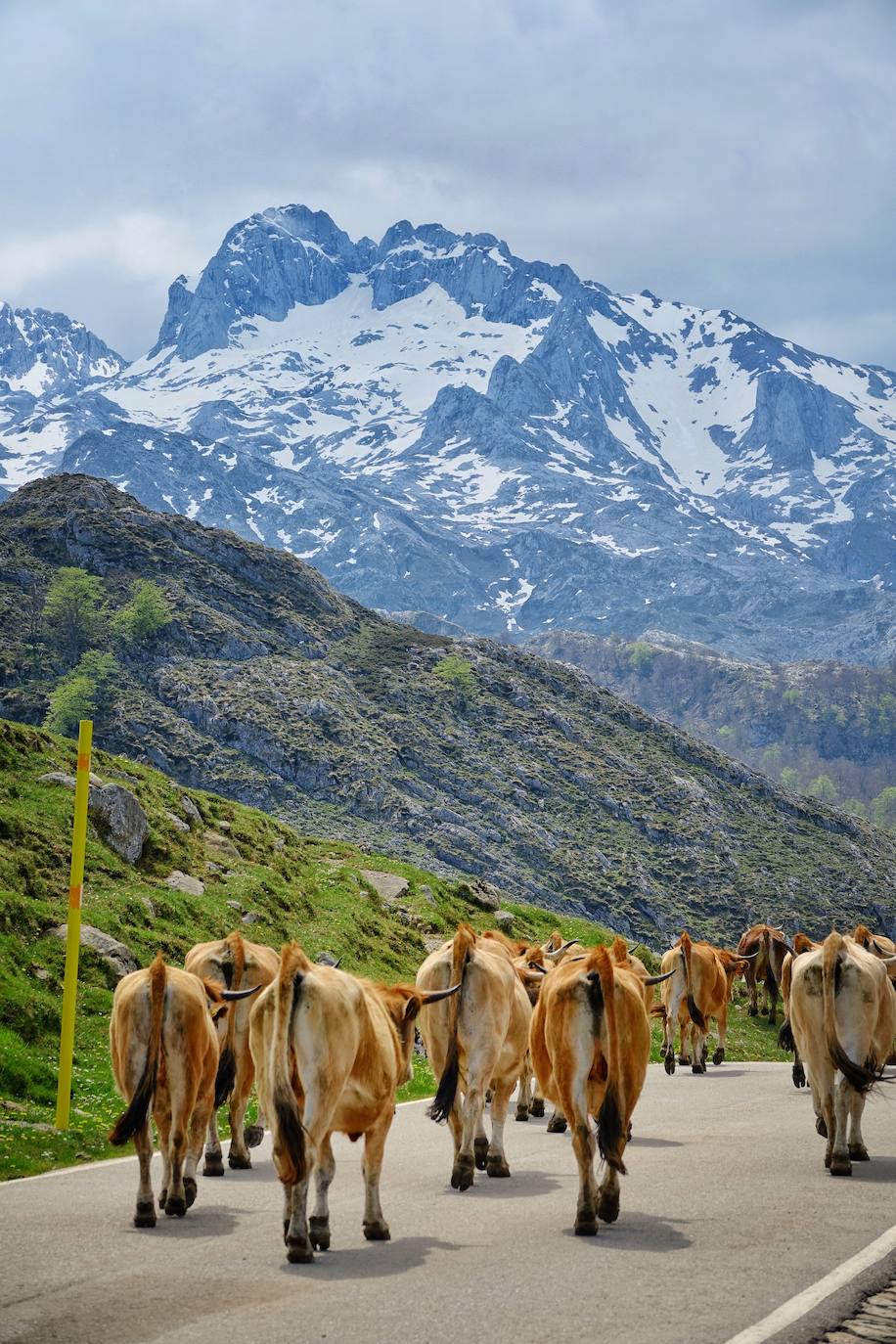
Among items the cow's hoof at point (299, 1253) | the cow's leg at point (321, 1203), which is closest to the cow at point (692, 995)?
the cow's leg at point (321, 1203)

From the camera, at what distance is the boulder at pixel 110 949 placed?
24344mm

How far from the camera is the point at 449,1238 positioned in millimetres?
11102

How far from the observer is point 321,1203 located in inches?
420

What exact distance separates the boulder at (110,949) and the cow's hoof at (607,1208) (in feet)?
46.6

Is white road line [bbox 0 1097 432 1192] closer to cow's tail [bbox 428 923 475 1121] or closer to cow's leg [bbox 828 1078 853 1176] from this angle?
cow's tail [bbox 428 923 475 1121]

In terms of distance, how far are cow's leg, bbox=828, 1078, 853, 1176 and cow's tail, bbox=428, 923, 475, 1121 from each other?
12.4ft

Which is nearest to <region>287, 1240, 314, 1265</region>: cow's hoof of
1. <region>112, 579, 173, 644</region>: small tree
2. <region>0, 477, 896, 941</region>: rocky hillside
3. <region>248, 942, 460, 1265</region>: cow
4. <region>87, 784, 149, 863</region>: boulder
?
<region>248, 942, 460, 1265</region>: cow

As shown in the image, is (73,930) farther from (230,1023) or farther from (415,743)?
(415,743)

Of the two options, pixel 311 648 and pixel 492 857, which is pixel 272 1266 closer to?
pixel 492 857

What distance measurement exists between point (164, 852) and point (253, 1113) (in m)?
15.6

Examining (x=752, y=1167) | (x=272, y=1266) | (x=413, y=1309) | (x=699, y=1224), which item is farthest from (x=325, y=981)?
(x=752, y=1167)

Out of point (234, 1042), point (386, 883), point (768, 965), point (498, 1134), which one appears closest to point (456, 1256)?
point (498, 1134)

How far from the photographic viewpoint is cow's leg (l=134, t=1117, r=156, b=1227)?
37.7ft

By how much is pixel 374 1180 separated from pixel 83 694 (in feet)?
378
